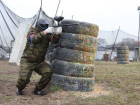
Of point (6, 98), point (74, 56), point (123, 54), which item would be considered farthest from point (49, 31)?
point (123, 54)

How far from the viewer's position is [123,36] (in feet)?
65.3

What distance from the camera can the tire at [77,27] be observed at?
405 centimetres

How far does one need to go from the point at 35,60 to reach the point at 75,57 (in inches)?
31.2

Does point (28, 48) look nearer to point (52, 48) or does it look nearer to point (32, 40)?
point (32, 40)

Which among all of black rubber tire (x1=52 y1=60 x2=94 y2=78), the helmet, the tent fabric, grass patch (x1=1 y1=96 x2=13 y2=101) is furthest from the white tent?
grass patch (x1=1 y1=96 x2=13 y2=101)

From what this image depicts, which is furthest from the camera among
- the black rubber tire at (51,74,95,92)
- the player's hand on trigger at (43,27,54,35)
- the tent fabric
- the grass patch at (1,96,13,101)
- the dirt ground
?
the tent fabric

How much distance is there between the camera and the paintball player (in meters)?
3.79

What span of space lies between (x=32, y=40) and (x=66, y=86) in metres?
1.13

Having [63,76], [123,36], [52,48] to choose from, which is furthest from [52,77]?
[123,36]

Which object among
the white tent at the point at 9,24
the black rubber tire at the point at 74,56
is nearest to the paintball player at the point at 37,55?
the black rubber tire at the point at 74,56

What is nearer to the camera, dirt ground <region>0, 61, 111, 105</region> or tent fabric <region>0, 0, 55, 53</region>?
dirt ground <region>0, 61, 111, 105</region>

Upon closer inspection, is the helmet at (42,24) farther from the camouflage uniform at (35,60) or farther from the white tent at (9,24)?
the white tent at (9,24)

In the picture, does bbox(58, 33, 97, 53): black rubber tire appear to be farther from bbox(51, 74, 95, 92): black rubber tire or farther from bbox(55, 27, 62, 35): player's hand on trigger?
bbox(51, 74, 95, 92): black rubber tire

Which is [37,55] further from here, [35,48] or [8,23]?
[8,23]
